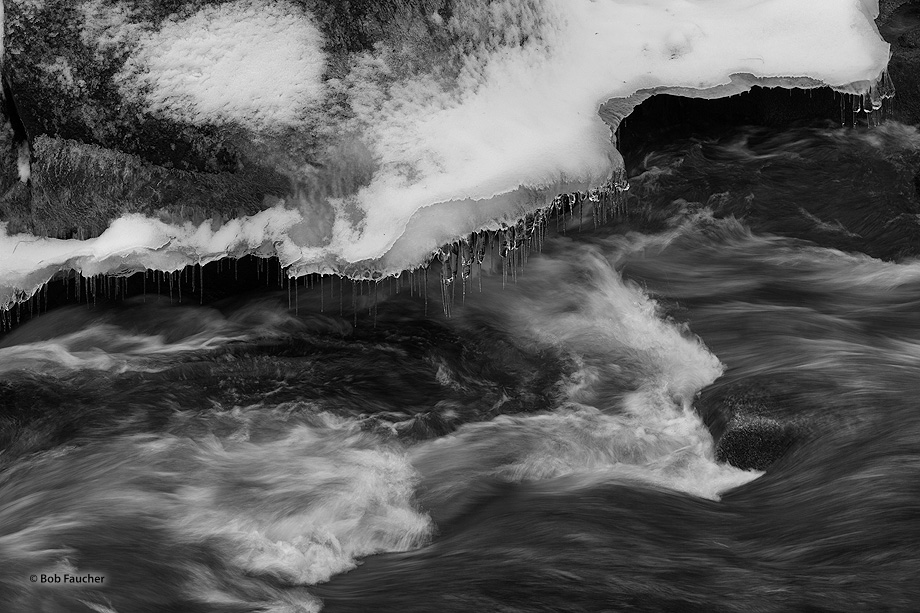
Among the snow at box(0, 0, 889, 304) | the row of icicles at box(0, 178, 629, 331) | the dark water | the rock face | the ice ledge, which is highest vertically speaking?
the rock face

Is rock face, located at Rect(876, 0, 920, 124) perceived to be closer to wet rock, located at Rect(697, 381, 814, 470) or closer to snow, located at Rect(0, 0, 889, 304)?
snow, located at Rect(0, 0, 889, 304)

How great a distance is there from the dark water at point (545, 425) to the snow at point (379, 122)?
28.9 inches

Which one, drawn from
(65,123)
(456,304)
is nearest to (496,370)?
(456,304)

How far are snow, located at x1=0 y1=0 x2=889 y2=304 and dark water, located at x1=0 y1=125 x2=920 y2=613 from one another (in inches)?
28.9

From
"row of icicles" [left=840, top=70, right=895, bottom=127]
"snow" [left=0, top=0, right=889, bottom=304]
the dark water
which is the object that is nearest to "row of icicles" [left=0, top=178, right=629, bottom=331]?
the dark water

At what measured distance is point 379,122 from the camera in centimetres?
436

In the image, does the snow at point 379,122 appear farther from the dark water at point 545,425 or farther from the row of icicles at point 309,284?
the dark water at point 545,425

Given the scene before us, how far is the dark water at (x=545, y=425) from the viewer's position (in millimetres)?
3584

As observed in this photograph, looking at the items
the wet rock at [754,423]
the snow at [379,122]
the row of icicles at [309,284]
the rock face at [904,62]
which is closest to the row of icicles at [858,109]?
the rock face at [904,62]

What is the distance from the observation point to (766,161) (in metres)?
5.74

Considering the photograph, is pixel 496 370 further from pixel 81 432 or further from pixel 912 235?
pixel 912 235

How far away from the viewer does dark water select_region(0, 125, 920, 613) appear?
3.58 metres

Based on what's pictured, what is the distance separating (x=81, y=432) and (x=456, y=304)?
1.90 m

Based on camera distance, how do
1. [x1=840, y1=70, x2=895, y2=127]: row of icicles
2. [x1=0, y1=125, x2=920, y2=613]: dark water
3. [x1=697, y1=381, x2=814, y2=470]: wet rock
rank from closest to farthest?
[x1=0, y1=125, x2=920, y2=613]: dark water
[x1=697, y1=381, x2=814, y2=470]: wet rock
[x1=840, y1=70, x2=895, y2=127]: row of icicles
